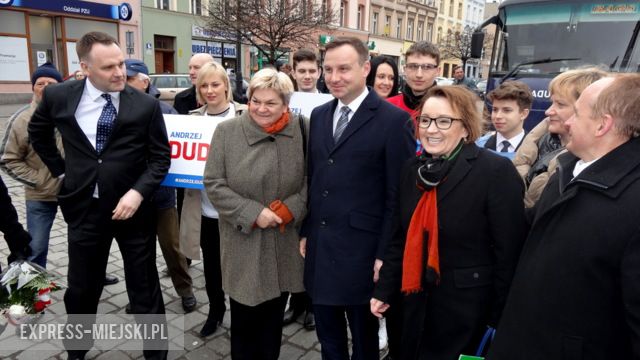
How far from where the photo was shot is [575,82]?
2.30 m

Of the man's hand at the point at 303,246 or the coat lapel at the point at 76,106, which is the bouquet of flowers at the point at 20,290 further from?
the man's hand at the point at 303,246

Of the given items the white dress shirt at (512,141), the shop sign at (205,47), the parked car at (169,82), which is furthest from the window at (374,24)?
the white dress shirt at (512,141)

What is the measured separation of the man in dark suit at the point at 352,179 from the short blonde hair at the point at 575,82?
806mm

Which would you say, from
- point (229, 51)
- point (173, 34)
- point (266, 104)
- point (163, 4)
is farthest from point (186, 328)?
point (229, 51)

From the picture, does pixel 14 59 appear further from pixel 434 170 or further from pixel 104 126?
pixel 434 170

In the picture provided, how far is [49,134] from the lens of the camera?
3150 mm

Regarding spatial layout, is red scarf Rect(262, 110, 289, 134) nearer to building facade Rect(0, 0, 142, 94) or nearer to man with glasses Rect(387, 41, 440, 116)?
man with glasses Rect(387, 41, 440, 116)

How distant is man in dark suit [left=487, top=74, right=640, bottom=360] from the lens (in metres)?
1.49

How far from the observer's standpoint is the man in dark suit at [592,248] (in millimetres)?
1485

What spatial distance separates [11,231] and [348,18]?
125 ft

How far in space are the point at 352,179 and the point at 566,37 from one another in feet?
21.1

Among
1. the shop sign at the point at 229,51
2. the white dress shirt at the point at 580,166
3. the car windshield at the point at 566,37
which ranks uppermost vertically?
the shop sign at the point at 229,51

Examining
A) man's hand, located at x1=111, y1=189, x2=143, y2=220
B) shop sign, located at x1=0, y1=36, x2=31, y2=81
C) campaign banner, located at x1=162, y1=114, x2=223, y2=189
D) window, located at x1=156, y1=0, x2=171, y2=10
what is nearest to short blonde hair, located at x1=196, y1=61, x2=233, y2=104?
campaign banner, located at x1=162, y1=114, x2=223, y2=189

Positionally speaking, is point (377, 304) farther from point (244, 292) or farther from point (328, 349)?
point (244, 292)
